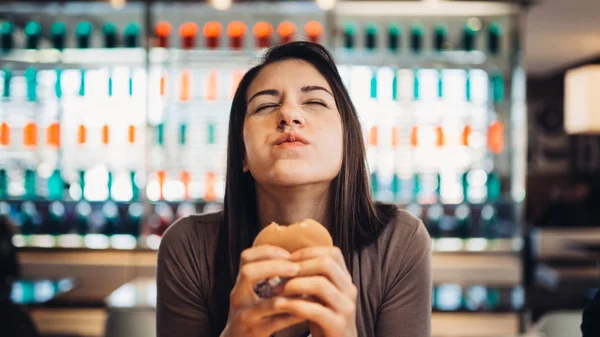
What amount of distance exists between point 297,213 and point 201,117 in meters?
3.12

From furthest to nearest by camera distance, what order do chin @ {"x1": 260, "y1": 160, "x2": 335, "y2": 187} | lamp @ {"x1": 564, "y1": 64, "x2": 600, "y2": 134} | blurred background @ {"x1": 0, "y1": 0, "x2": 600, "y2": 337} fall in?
1. blurred background @ {"x1": 0, "y1": 0, "x2": 600, "y2": 337}
2. lamp @ {"x1": 564, "y1": 64, "x2": 600, "y2": 134}
3. chin @ {"x1": 260, "y1": 160, "x2": 335, "y2": 187}

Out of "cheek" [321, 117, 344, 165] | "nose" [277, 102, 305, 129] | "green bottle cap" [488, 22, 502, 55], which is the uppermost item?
"green bottle cap" [488, 22, 502, 55]

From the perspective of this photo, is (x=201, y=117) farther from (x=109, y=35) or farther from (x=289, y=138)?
(x=289, y=138)

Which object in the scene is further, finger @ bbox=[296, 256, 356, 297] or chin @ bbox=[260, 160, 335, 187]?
chin @ bbox=[260, 160, 335, 187]

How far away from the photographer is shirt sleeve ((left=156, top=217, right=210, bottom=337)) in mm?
1167

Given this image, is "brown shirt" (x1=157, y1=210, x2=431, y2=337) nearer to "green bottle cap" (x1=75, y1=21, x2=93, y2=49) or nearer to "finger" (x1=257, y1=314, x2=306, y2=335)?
"finger" (x1=257, y1=314, x2=306, y2=335)

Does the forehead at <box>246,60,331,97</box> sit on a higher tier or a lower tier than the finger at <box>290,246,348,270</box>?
higher

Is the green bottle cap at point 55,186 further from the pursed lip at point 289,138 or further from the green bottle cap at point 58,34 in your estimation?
the pursed lip at point 289,138

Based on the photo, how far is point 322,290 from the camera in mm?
847

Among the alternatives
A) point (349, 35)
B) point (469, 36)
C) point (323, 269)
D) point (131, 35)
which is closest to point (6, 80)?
point (131, 35)

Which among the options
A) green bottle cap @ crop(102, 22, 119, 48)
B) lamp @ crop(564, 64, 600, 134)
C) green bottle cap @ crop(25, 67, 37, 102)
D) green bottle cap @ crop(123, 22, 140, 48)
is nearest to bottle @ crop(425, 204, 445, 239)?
lamp @ crop(564, 64, 600, 134)

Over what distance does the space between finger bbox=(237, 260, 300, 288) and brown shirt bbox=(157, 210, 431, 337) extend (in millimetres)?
365

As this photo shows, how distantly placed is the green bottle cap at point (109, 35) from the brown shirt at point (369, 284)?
3.36 m

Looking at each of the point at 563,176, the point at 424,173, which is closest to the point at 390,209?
the point at 424,173
